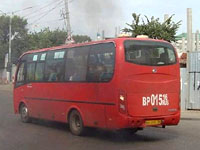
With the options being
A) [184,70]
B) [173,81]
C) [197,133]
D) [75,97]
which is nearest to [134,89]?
[173,81]

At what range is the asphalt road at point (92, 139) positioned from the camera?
29.4 feet

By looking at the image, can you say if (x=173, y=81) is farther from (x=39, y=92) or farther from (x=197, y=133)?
(x=39, y=92)

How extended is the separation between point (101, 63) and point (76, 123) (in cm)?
198

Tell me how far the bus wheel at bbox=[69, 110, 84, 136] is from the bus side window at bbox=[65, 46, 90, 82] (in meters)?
0.92

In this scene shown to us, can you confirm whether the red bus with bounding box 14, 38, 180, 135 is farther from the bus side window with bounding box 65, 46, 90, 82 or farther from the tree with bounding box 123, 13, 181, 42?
the tree with bounding box 123, 13, 181, 42

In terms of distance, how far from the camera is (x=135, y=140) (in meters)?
9.96

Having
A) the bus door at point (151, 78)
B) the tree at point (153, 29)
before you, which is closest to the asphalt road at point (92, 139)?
the bus door at point (151, 78)

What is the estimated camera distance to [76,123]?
1091 centimetres

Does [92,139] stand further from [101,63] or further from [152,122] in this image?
[101,63]

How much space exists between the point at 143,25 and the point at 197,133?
472 inches

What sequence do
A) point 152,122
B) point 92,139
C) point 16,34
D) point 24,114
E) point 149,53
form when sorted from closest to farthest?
point 152,122, point 149,53, point 92,139, point 24,114, point 16,34

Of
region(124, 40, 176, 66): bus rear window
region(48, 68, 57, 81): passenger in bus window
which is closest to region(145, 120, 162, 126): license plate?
region(124, 40, 176, 66): bus rear window

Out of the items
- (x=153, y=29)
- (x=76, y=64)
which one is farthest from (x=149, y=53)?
(x=153, y=29)

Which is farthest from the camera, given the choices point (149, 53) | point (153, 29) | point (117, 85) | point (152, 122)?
point (153, 29)
